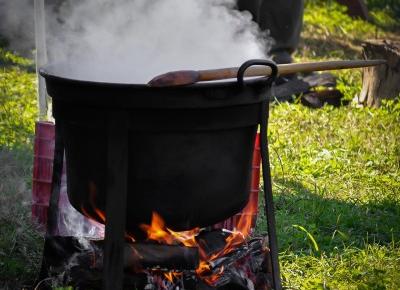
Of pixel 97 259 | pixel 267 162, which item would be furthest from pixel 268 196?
pixel 97 259

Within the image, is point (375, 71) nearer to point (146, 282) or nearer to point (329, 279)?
point (329, 279)

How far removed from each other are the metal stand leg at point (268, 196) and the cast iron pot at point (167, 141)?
47 millimetres

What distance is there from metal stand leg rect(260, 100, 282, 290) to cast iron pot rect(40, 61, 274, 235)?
0.05m

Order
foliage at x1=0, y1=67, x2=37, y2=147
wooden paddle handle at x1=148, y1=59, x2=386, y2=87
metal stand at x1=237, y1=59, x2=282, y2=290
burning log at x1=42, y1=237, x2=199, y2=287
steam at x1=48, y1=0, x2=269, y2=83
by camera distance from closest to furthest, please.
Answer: wooden paddle handle at x1=148, y1=59, x2=386, y2=87 < metal stand at x1=237, y1=59, x2=282, y2=290 < burning log at x1=42, y1=237, x2=199, y2=287 < steam at x1=48, y1=0, x2=269, y2=83 < foliage at x1=0, y1=67, x2=37, y2=147

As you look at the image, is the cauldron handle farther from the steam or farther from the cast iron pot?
the steam

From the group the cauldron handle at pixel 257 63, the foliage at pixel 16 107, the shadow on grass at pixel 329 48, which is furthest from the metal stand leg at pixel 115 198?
the shadow on grass at pixel 329 48

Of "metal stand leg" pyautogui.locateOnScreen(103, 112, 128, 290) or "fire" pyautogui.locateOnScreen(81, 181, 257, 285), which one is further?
"fire" pyautogui.locateOnScreen(81, 181, 257, 285)

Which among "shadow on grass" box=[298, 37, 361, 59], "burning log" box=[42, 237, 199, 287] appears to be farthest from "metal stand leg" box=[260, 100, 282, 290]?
"shadow on grass" box=[298, 37, 361, 59]

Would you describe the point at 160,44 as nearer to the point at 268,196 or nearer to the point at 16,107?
the point at 268,196

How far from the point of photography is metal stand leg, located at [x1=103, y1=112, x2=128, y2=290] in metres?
2.38

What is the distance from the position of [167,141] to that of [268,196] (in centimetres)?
59

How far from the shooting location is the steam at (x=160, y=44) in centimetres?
308

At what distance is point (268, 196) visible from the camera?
9.12 feet

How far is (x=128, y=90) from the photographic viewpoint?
231 cm
